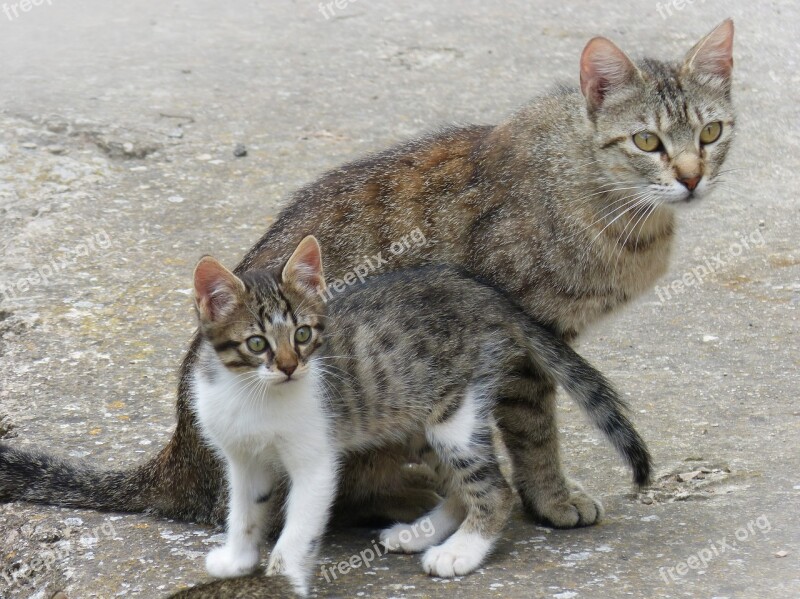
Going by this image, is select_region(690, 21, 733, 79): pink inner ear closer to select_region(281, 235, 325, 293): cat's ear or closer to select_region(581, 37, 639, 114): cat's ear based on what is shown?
select_region(581, 37, 639, 114): cat's ear

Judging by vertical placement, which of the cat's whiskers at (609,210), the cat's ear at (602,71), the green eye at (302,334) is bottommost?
the green eye at (302,334)

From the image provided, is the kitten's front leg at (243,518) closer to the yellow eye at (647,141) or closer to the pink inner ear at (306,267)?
the pink inner ear at (306,267)

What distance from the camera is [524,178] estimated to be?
5.17 meters

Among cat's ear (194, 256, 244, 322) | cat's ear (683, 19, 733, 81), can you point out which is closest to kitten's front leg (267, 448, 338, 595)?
cat's ear (194, 256, 244, 322)

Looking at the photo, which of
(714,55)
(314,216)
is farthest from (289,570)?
(714,55)

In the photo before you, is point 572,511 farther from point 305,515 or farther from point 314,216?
point 314,216

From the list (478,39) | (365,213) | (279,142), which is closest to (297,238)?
(365,213)

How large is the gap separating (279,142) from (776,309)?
4.05m

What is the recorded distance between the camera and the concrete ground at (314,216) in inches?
186

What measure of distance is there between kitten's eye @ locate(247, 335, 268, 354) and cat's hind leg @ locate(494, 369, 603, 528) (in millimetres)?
1211

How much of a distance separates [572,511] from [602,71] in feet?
6.25

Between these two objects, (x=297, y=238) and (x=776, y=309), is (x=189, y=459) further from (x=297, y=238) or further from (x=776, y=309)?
(x=776, y=309)

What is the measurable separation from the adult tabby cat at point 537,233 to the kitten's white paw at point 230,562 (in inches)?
16.8

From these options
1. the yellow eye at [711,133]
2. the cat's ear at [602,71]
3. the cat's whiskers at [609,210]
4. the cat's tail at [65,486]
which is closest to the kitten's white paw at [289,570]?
the cat's tail at [65,486]
